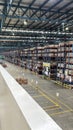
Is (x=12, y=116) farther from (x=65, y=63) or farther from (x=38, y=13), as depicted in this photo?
(x=65, y=63)

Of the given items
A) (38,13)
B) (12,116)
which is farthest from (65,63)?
(12,116)

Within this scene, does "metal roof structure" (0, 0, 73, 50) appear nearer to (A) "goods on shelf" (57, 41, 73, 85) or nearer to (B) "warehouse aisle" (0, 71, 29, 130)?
(A) "goods on shelf" (57, 41, 73, 85)

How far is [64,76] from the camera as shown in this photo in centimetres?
1698

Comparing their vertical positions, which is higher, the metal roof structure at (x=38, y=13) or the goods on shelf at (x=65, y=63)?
the metal roof structure at (x=38, y=13)

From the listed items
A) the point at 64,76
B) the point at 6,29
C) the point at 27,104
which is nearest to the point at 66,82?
the point at 64,76

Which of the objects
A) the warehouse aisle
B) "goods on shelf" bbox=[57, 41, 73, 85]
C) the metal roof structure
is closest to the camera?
the warehouse aisle

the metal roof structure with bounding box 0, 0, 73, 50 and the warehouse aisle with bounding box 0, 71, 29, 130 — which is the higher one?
the metal roof structure with bounding box 0, 0, 73, 50

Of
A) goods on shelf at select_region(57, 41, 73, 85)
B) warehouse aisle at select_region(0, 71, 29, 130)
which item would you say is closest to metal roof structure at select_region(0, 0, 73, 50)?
goods on shelf at select_region(57, 41, 73, 85)

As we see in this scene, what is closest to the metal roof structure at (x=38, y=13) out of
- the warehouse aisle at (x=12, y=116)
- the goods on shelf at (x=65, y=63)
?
the goods on shelf at (x=65, y=63)

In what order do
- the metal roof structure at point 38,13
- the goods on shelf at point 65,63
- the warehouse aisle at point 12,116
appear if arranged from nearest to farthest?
the warehouse aisle at point 12,116, the metal roof structure at point 38,13, the goods on shelf at point 65,63

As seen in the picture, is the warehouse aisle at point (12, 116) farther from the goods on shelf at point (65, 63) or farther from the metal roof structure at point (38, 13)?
the goods on shelf at point (65, 63)

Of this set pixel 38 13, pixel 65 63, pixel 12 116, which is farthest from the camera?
pixel 65 63

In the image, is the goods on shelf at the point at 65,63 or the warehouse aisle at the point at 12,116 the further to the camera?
the goods on shelf at the point at 65,63

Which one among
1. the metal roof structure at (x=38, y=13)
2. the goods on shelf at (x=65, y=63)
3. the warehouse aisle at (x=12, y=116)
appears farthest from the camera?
the goods on shelf at (x=65, y=63)
